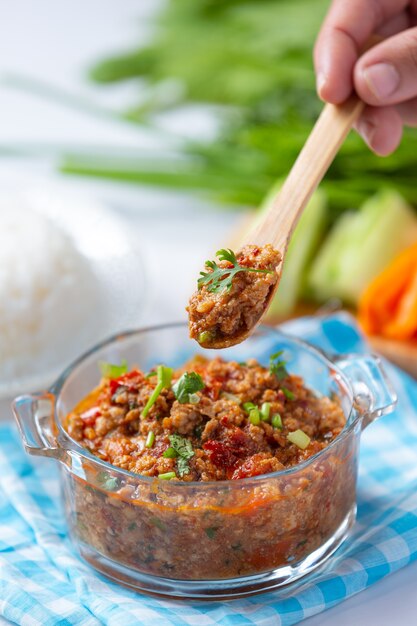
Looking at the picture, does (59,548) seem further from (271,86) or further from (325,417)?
(271,86)

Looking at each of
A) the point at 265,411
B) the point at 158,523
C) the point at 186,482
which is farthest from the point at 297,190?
the point at 158,523

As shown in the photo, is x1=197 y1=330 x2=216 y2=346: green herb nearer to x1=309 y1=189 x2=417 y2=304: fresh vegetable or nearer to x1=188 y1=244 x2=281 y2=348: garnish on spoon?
x1=188 y1=244 x2=281 y2=348: garnish on spoon

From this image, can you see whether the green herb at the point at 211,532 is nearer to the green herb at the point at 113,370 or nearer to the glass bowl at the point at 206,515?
the glass bowl at the point at 206,515

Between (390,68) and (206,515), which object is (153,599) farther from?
(390,68)

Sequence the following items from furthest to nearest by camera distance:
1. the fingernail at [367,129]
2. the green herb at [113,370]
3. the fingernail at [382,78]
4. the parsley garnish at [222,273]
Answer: the fingernail at [367,129] < the fingernail at [382,78] < the green herb at [113,370] < the parsley garnish at [222,273]

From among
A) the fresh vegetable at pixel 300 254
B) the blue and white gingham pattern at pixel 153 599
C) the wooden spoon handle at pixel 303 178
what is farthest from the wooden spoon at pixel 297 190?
the fresh vegetable at pixel 300 254

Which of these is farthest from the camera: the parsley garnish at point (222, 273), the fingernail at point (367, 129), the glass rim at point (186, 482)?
the fingernail at point (367, 129)

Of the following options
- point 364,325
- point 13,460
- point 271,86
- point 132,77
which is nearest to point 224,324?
point 13,460
